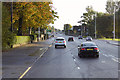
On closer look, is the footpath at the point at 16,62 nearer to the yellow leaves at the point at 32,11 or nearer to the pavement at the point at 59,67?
the pavement at the point at 59,67

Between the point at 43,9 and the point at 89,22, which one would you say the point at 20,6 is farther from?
the point at 89,22

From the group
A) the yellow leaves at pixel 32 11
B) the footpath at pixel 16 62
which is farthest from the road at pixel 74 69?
the yellow leaves at pixel 32 11

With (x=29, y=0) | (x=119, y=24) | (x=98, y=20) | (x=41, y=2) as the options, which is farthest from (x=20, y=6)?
(x=98, y=20)

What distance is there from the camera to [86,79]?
896 cm

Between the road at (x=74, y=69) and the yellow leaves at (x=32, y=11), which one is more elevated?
the yellow leaves at (x=32, y=11)

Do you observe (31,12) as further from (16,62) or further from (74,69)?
(74,69)

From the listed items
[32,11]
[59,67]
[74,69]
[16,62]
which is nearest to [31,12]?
[32,11]

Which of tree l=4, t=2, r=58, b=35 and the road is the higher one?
tree l=4, t=2, r=58, b=35

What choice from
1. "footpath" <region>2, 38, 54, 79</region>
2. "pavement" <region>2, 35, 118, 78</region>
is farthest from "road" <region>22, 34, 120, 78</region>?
"footpath" <region>2, 38, 54, 79</region>

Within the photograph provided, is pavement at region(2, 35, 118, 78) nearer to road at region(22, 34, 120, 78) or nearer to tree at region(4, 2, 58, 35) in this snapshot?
road at region(22, 34, 120, 78)

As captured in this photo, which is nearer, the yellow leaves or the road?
the road

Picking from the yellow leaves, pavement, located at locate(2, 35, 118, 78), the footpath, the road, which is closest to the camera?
the road

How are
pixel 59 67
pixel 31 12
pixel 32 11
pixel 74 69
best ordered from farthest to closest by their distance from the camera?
pixel 31 12
pixel 32 11
pixel 59 67
pixel 74 69

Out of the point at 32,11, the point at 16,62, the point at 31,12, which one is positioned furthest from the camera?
the point at 31,12
